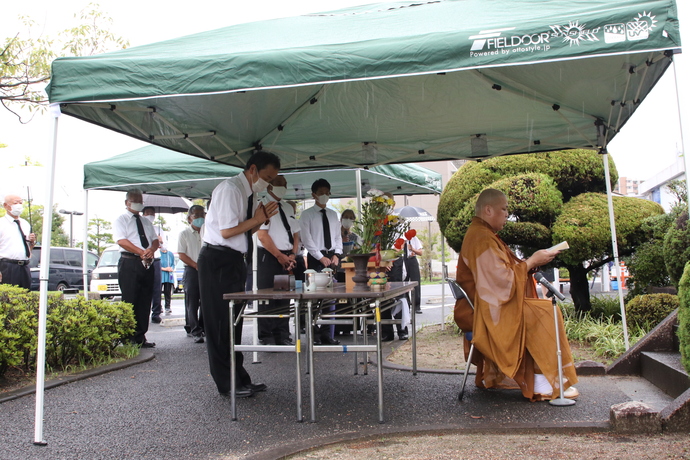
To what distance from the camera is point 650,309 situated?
277 inches

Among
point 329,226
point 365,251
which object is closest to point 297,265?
point 329,226

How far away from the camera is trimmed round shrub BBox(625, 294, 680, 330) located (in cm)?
697

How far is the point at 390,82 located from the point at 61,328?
416cm

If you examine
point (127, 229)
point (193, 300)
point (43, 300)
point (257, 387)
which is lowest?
point (257, 387)

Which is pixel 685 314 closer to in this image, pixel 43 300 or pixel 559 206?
pixel 43 300

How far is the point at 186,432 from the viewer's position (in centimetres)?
399

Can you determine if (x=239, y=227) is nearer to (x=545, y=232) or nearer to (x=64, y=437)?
(x=64, y=437)

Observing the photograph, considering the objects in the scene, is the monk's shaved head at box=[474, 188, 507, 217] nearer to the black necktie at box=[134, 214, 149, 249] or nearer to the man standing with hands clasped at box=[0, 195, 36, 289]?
the black necktie at box=[134, 214, 149, 249]

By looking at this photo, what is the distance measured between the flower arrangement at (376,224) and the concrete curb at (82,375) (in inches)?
122

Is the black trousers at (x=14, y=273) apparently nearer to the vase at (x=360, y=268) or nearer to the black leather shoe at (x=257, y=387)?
the black leather shoe at (x=257, y=387)

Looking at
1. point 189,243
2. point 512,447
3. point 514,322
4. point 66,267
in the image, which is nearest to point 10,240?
point 189,243

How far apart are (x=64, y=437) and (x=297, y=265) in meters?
4.03

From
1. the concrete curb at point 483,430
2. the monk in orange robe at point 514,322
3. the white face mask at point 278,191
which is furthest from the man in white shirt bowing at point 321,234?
the concrete curb at point 483,430

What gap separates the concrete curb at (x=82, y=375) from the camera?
16.4ft
